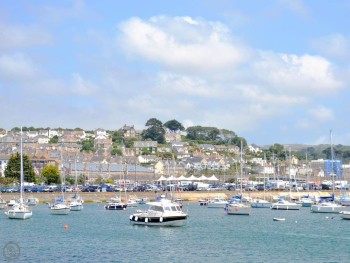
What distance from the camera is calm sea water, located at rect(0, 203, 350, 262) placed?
49.7m

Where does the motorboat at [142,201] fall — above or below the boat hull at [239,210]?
above

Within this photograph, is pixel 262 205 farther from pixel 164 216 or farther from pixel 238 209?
pixel 164 216

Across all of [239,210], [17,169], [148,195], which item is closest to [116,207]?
[239,210]

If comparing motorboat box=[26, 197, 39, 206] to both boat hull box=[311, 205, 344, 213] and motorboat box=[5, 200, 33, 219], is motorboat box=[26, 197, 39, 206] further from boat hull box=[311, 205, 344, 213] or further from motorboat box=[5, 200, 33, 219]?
boat hull box=[311, 205, 344, 213]

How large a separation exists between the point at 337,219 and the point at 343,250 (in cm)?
3194

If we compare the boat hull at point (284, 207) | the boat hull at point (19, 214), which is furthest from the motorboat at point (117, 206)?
the boat hull at point (19, 214)

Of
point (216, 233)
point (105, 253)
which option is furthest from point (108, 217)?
point (105, 253)

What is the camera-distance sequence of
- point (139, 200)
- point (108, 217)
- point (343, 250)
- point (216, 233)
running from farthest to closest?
point (139, 200) → point (108, 217) → point (216, 233) → point (343, 250)

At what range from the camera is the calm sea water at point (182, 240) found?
49.7 m

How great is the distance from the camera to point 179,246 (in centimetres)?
5566

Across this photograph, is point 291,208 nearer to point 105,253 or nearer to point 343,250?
point 343,250

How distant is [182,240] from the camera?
196 feet

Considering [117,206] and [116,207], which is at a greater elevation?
[117,206]

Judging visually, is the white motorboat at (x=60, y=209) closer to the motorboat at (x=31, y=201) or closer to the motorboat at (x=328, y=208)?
the motorboat at (x=31, y=201)
